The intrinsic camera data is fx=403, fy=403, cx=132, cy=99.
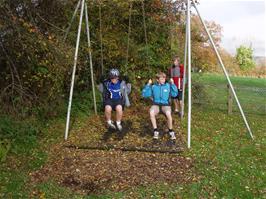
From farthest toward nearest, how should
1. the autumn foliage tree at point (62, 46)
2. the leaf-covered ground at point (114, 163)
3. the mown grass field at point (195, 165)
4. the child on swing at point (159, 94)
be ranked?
the child on swing at point (159, 94)
the autumn foliage tree at point (62, 46)
the leaf-covered ground at point (114, 163)
the mown grass field at point (195, 165)

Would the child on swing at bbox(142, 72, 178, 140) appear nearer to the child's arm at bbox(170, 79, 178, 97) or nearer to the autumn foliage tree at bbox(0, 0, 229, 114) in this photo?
the child's arm at bbox(170, 79, 178, 97)

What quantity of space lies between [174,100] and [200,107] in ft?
5.77

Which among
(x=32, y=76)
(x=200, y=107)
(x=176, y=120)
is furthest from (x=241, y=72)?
(x=32, y=76)

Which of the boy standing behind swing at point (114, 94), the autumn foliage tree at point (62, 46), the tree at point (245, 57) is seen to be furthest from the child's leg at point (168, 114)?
the tree at point (245, 57)

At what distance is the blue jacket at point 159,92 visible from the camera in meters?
7.95

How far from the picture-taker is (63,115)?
9.52 metres

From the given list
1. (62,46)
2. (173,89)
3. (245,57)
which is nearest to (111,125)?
(173,89)

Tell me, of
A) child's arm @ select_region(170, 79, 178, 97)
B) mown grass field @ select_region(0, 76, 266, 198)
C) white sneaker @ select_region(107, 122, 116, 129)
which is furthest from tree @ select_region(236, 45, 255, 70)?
white sneaker @ select_region(107, 122, 116, 129)

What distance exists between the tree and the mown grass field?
31.5 m

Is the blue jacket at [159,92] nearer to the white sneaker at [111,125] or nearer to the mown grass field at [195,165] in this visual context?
the mown grass field at [195,165]

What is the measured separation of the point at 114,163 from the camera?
6676 mm

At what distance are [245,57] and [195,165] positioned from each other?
124 ft

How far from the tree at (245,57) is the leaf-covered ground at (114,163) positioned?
32497mm

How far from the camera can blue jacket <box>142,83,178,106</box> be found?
795 centimetres
